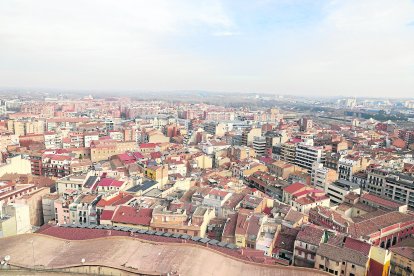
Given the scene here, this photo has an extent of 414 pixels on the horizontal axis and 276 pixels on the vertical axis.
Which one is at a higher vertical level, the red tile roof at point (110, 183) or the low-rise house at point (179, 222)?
the red tile roof at point (110, 183)

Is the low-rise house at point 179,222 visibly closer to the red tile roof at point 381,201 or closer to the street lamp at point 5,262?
the street lamp at point 5,262

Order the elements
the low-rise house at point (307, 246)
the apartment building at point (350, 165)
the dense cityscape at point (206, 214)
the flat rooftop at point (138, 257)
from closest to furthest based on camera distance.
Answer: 1. the flat rooftop at point (138, 257)
2. the dense cityscape at point (206, 214)
3. the low-rise house at point (307, 246)
4. the apartment building at point (350, 165)

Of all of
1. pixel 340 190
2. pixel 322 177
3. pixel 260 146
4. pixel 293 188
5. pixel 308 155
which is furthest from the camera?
pixel 260 146

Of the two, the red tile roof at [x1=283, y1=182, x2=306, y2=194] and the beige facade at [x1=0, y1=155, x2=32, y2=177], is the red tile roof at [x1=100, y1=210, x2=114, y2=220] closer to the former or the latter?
the red tile roof at [x1=283, y1=182, x2=306, y2=194]

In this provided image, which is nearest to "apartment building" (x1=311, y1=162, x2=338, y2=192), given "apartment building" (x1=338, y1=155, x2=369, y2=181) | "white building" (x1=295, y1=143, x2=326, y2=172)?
"apartment building" (x1=338, y1=155, x2=369, y2=181)

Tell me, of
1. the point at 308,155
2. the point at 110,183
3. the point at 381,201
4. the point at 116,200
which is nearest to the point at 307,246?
the point at 381,201

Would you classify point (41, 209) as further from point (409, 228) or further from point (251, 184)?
point (409, 228)

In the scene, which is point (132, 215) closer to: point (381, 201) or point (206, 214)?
point (206, 214)

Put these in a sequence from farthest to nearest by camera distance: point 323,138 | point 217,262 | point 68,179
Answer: point 323,138 → point 68,179 → point 217,262

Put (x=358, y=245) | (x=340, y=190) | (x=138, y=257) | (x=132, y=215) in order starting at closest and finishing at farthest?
(x=138, y=257), (x=358, y=245), (x=132, y=215), (x=340, y=190)

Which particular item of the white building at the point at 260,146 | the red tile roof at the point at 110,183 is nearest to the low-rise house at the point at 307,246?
the red tile roof at the point at 110,183

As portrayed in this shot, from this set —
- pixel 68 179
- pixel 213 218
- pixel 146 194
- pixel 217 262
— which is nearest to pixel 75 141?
pixel 68 179
